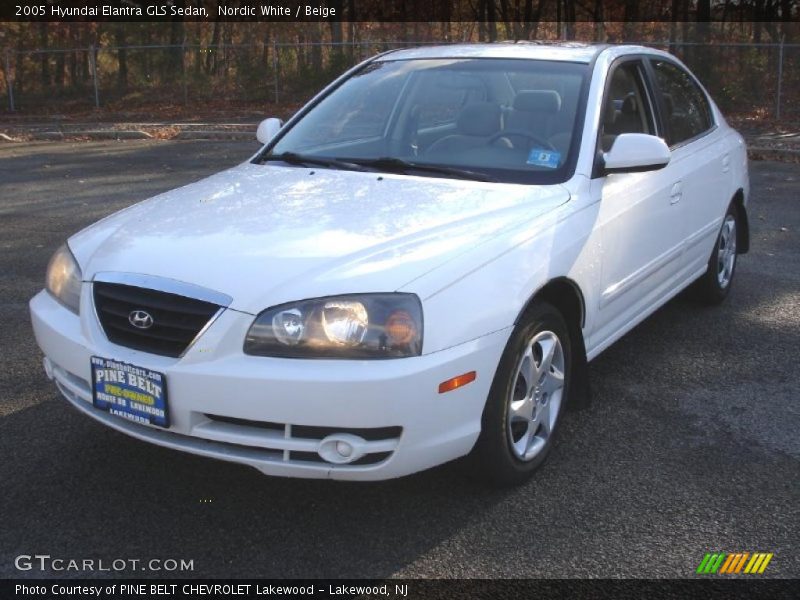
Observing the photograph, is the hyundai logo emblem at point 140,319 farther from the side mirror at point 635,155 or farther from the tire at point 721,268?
the tire at point 721,268

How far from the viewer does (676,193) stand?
4836 mm

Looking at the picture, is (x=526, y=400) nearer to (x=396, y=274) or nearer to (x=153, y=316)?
(x=396, y=274)

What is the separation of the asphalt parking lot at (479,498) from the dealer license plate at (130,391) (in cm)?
40

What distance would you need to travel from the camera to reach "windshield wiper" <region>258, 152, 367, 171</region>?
171 inches

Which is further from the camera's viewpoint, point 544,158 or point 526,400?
point 544,158

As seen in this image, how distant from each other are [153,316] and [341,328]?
2.15 ft

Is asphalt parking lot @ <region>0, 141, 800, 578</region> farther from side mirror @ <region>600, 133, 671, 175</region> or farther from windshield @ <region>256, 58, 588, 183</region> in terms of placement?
windshield @ <region>256, 58, 588, 183</region>

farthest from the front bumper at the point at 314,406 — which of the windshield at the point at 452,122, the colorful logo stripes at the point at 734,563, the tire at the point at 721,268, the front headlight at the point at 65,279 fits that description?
the tire at the point at 721,268

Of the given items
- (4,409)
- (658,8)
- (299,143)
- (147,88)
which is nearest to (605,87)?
(299,143)

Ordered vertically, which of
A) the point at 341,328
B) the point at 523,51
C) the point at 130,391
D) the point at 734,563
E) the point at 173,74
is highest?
the point at 173,74

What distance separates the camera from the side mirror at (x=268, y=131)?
16.4ft

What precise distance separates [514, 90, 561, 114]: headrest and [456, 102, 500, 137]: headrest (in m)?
0.11

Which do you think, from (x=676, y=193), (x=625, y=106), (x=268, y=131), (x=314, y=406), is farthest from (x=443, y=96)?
(x=314, y=406)

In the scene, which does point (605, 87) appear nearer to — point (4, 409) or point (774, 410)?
point (774, 410)
